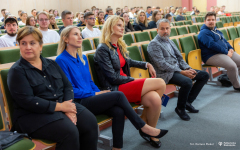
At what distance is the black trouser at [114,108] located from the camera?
5.69 ft

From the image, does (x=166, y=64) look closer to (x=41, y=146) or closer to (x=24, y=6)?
(x=41, y=146)

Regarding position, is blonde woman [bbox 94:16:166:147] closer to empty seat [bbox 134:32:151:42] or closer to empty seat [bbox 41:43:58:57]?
empty seat [bbox 41:43:58:57]

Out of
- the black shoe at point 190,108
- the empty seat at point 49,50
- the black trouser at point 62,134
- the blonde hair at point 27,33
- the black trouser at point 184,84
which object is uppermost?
the blonde hair at point 27,33

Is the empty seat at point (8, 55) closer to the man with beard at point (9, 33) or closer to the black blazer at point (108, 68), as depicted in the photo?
the black blazer at point (108, 68)

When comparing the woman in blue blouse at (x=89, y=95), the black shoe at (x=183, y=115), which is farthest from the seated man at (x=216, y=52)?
the woman in blue blouse at (x=89, y=95)

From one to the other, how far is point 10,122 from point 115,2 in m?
13.8

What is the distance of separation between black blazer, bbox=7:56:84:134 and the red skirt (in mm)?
678

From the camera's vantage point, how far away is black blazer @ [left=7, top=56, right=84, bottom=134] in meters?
1.40

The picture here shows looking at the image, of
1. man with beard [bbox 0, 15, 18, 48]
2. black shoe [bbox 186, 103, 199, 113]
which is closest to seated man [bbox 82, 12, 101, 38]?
man with beard [bbox 0, 15, 18, 48]

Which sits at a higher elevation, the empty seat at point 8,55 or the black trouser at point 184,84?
the empty seat at point 8,55

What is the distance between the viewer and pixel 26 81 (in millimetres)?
1414

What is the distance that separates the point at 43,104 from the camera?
1419 mm

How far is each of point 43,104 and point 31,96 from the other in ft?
0.28

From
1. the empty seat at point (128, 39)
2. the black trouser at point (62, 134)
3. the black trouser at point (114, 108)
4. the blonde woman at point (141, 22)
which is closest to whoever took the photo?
the black trouser at point (62, 134)
